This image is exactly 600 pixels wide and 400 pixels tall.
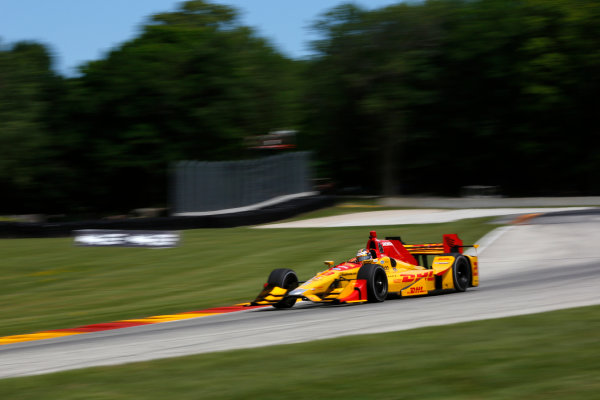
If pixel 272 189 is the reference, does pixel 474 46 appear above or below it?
above

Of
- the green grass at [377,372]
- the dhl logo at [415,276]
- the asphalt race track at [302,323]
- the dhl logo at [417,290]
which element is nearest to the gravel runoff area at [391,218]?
the asphalt race track at [302,323]

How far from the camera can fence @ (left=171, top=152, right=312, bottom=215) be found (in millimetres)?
29766

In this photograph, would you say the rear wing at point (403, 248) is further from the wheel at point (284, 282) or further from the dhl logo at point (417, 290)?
the wheel at point (284, 282)

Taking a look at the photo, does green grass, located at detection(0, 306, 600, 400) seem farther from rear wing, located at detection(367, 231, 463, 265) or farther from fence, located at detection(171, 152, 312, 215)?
fence, located at detection(171, 152, 312, 215)

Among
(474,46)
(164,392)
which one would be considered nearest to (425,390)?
(164,392)

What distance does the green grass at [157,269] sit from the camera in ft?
43.9

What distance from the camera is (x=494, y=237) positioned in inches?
802

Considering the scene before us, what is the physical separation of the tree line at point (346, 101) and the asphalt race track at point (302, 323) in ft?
88.2

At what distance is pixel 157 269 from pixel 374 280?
26.7 feet

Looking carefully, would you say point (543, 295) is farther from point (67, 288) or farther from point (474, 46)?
point (474, 46)

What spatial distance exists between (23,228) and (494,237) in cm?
1496

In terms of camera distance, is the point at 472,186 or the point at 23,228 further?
the point at 472,186

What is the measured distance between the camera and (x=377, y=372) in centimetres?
635

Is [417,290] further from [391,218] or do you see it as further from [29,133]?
[29,133]
